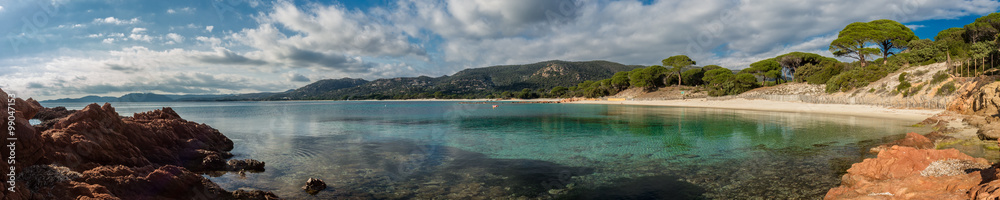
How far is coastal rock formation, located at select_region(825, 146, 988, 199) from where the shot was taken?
5432mm

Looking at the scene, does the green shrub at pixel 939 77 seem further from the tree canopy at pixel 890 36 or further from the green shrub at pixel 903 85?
the tree canopy at pixel 890 36

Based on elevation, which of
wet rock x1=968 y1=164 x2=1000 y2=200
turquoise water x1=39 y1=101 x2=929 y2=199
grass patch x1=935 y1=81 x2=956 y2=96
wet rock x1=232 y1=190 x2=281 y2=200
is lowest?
turquoise water x1=39 y1=101 x2=929 y2=199

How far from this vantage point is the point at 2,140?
4.89 m

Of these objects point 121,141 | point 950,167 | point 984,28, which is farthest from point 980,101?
point 121,141

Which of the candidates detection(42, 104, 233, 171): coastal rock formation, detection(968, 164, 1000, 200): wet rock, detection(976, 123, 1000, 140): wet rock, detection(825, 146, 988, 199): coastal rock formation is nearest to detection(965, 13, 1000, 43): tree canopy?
detection(976, 123, 1000, 140): wet rock

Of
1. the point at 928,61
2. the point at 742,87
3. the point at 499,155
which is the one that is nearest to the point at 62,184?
the point at 499,155

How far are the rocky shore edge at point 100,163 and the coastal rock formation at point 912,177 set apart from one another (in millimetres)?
10506

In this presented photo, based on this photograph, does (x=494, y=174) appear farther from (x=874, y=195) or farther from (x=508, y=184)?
(x=874, y=195)

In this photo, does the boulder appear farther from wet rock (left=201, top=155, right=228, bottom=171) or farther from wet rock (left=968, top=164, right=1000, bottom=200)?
wet rock (left=968, top=164, right=1000, bottom=200)

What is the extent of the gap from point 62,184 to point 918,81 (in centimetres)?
5456

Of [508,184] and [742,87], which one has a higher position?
[742,87]

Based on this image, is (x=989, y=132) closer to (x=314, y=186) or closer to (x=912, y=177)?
(x=912, y=177)

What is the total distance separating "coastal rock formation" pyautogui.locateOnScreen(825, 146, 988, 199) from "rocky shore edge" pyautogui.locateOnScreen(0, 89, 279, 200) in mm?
10506

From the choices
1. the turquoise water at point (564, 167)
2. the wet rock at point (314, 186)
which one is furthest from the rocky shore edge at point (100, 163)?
the turquoise water at point (564, 167)
